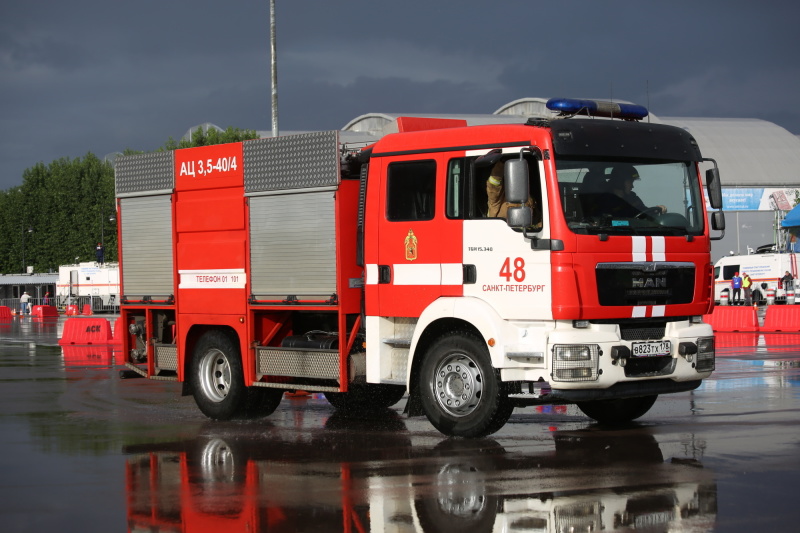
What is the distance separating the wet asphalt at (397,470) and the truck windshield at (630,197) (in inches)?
79.0

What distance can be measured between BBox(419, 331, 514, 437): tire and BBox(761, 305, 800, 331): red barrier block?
2079cm

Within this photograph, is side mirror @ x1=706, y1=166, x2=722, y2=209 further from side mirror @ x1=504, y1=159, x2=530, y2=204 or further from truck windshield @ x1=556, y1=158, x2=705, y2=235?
side mirror @ x1=504, y1=159, x2=530, y2=204

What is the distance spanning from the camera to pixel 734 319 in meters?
31.0

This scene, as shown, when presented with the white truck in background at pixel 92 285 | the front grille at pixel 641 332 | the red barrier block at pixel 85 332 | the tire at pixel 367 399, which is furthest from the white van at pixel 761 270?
the front grille at pixel 641 332

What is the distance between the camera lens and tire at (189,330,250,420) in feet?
44.2

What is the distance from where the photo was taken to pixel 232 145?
13.4 metres

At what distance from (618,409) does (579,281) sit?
2.55 m

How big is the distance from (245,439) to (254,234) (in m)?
2.50

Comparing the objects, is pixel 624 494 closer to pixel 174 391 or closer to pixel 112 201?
pixel 174 391

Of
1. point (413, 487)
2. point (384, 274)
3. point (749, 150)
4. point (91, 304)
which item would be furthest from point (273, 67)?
point (749, 150)

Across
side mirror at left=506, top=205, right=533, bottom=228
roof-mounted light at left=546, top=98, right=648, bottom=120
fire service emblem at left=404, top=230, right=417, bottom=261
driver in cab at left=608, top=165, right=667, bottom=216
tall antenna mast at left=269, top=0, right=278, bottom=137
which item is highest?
tall antenna mast at left=269, top=0, right=278, bottom=137

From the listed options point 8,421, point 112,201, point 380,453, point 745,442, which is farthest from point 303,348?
point 112,201

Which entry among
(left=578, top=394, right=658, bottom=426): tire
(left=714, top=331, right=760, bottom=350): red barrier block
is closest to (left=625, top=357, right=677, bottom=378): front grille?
(left=578, top=394, right=658, bottom=426): tire

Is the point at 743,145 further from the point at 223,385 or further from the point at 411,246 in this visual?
the point at 411,246
